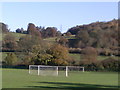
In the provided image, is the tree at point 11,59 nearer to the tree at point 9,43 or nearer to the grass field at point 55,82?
the tree at point 9,43

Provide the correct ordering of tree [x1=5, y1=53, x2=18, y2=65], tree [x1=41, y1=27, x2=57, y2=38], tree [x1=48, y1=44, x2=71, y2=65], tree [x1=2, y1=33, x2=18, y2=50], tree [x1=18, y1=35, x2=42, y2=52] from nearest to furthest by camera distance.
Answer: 1. tree [x1=41, y1=27, x2=57, y2=38]
2. tree [x1=18, y1=35, x2=42, y2=52]
3. tree [x1=48, y1=44, x2=71, y2=65]
4. tree [x1=5, y1=53, x2=18, y2=65]
5. tree [x1=2, y1=33, x2=18, y2=50]

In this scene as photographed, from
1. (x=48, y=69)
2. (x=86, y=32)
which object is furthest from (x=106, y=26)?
(x=48, y=69)

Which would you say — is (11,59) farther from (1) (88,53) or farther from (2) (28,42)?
(1) (88,53)

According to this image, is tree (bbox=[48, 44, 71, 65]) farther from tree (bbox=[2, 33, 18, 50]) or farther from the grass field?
the grass field

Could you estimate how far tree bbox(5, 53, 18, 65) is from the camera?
33625 mm

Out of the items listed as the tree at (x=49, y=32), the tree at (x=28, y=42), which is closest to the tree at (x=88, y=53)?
the tree at (x=49, y=32)

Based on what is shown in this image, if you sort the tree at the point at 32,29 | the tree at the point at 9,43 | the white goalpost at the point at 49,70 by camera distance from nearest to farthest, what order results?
1. the white goalpost at the point at 49,70
2. the tree at the point at 9,43
3. the tree at the point at 32,29

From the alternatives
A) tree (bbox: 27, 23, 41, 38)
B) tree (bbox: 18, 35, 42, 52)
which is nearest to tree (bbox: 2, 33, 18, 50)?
tree (bbox: 18, 35, 42, 52)

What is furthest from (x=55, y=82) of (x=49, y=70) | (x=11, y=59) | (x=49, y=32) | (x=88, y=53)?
(x=49, y=32)

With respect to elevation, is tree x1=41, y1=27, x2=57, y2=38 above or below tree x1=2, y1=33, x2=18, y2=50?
above

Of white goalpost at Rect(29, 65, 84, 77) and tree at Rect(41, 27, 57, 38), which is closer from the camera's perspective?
white goalpost at Rect(29, 65, 84, 77)

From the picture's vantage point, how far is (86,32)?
1240 cm

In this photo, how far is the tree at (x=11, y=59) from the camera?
110 feet

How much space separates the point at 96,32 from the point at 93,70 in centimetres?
2077
